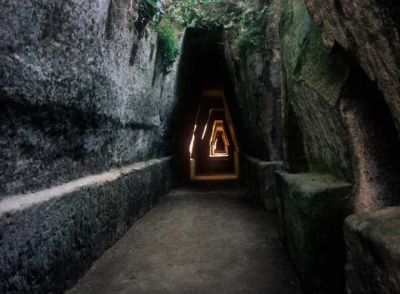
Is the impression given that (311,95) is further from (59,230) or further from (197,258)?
(59,230)

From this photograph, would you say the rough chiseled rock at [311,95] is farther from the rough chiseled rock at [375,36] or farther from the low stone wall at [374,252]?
the low stone wall at [374,252]

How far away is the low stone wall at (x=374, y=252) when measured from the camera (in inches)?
59.1

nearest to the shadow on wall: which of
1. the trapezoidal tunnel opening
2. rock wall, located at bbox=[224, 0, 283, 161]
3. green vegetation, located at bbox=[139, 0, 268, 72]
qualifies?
green vegetation, located at bbox=[139, 0, 268, 72]

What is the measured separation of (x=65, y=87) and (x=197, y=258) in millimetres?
2308

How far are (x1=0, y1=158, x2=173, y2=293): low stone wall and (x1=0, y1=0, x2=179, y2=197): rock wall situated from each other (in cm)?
17

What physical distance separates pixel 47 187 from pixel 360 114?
2605 millimetres

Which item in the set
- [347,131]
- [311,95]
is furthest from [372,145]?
[311,95]

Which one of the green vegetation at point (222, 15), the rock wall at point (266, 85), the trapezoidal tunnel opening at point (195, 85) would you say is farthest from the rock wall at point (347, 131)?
the trapezoidal tunnel opening at point (195, 85)

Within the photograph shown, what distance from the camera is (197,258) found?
3912 millimetres

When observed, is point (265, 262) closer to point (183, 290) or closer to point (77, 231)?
point (183, 290)

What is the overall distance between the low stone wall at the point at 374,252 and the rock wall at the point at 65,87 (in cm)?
229

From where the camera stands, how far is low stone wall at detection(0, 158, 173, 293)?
2324 millimetres

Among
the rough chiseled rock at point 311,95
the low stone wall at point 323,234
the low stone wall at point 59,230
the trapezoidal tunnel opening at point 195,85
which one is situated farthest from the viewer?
the trapezoidal tunnel opening at point 195,85

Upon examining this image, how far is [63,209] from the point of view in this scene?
3.02 m
